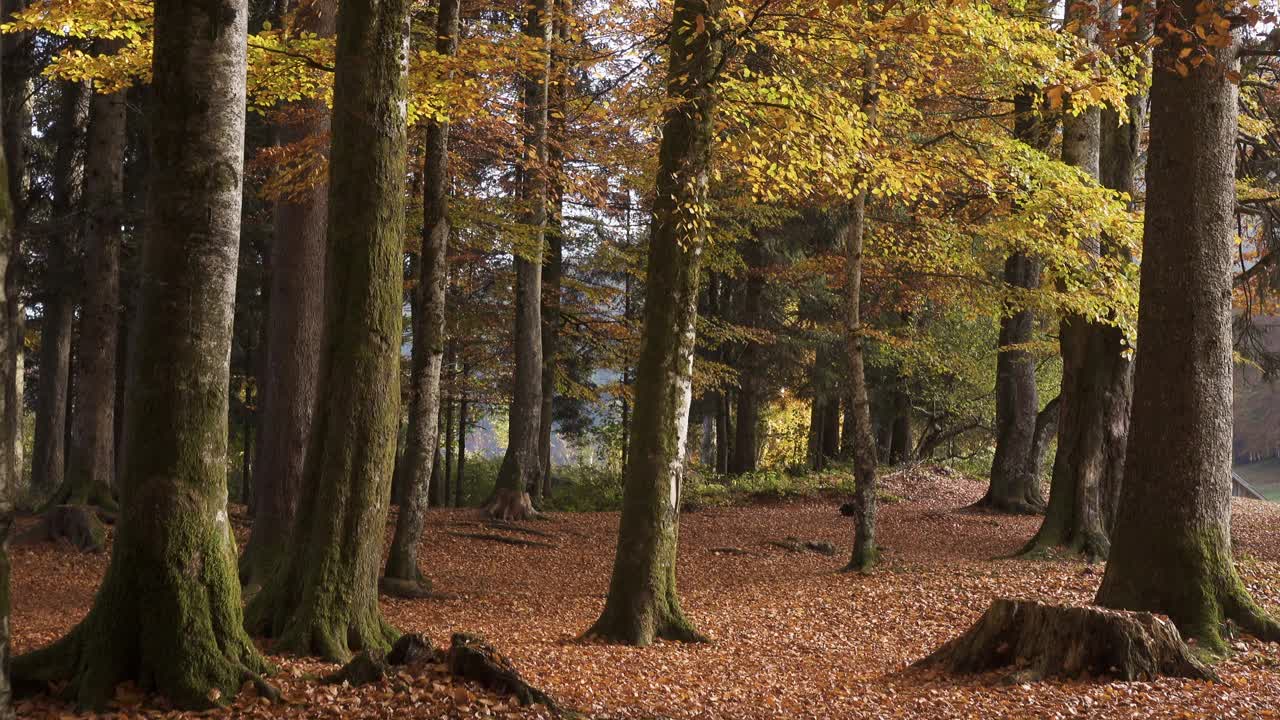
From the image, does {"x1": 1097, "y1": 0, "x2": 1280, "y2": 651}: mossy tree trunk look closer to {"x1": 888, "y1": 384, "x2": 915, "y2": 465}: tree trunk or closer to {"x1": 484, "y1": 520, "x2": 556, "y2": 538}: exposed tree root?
{"x1": 484, "y1": 520, "x2": 556, "y2": 538}: exposed tree root

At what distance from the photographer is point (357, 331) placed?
6535 millimetres

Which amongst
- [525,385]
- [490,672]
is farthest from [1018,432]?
[490,672]

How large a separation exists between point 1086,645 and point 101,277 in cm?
1348

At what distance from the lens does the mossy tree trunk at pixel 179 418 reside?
4891 millimetres

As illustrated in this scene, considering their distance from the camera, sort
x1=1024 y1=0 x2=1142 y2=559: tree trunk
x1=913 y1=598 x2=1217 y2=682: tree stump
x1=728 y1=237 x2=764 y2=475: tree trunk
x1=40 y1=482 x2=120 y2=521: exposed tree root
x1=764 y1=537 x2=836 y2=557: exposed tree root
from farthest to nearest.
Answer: x1=728 y1=237 x2=764 y2=475: tree trunk < x1=764 y1=537 x2=836 y2=557: exposed tree root < x1=40 y1=482 x2=120 y2=521: exposed tree root < x1=1024 y1=0 x2=1142 y2=559: tree trunk < x1=913 y1=598 x2=1217 y2=682: tree stump

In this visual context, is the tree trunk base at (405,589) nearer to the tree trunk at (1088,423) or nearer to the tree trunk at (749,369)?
the tree trunk at (1088,423)

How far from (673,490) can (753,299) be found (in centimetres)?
1579

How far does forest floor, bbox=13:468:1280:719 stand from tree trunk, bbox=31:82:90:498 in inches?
275

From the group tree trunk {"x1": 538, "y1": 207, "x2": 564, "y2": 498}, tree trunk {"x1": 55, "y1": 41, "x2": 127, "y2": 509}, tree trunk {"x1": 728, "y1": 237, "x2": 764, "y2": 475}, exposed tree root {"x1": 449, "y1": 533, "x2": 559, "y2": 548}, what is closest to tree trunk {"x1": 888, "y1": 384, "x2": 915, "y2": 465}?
tree trunk {"x1": 728, "y1": 237, "x2": 764, "y2": 475}

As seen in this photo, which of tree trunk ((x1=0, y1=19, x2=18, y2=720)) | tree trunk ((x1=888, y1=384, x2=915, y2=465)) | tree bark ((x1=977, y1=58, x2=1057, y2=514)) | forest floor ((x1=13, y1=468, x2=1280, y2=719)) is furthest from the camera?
tree trunk ((x1=888, y1=384, x2=915, y2=465))

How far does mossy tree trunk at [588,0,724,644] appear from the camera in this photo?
8.06 meters

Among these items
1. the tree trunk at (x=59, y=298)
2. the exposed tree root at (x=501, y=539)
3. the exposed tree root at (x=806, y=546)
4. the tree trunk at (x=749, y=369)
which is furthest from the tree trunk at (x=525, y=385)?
the tree trunk at (x=59, y=298)

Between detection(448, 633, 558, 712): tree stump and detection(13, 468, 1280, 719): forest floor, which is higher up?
detection(448, 633, 558, 712): tree stump

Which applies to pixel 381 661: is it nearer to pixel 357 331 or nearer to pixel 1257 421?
pixel 357 331
